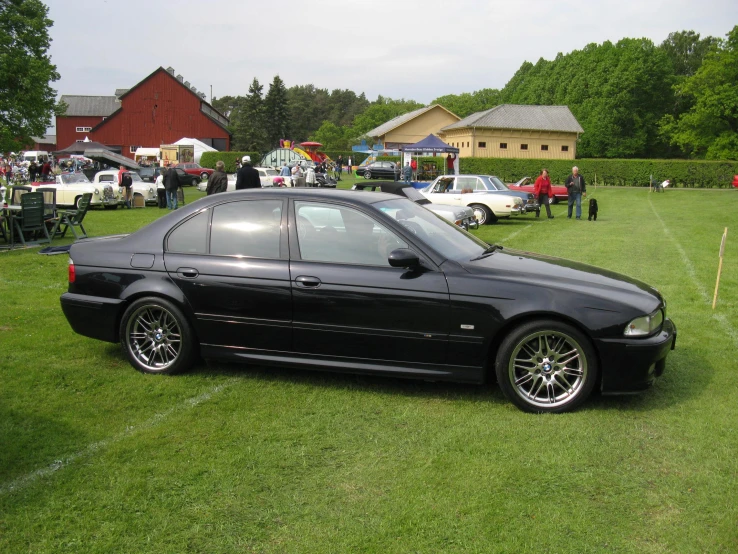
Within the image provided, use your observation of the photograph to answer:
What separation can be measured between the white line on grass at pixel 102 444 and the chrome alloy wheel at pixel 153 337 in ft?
1.86

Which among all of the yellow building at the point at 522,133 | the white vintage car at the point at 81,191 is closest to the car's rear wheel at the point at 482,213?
the white vintage car at the point at 81,191

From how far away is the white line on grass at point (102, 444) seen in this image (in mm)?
3762

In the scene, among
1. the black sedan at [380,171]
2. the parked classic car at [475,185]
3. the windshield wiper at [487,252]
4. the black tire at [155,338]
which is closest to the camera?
the windshield wiper at [487,252]

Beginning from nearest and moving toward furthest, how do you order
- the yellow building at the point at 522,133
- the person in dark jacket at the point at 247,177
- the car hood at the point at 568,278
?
the car hood at the point at 568,278, the person in dark jacket at the point at 247,177, the yellow building at the point at 522,133

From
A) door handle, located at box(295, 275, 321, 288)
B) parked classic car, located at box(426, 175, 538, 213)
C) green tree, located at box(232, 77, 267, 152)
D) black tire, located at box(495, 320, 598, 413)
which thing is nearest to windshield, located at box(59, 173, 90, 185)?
parked classic car, located at box(426, 175, 538, 213)

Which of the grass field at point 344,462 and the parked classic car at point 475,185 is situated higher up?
the parked classic car at point 475,185

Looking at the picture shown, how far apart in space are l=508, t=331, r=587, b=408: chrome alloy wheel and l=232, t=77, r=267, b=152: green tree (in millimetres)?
84521

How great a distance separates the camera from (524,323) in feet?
16.0

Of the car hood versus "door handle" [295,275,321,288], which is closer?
the car hood

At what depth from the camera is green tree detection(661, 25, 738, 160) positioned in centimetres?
6134

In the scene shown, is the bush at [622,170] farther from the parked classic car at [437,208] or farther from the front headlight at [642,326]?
the front headlight at [642,326]

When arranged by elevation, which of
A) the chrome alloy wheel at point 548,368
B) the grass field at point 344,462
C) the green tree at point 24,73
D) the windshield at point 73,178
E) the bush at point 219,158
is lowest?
the grass field at point 344,462

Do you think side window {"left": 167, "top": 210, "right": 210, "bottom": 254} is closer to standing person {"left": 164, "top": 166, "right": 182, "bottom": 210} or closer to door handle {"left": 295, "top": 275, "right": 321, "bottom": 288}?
door handle {"left": 295, "top": 275, "right": 321, "bottom": 288}

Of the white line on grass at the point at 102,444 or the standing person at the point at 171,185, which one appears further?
the standing person at the point at 171,185
